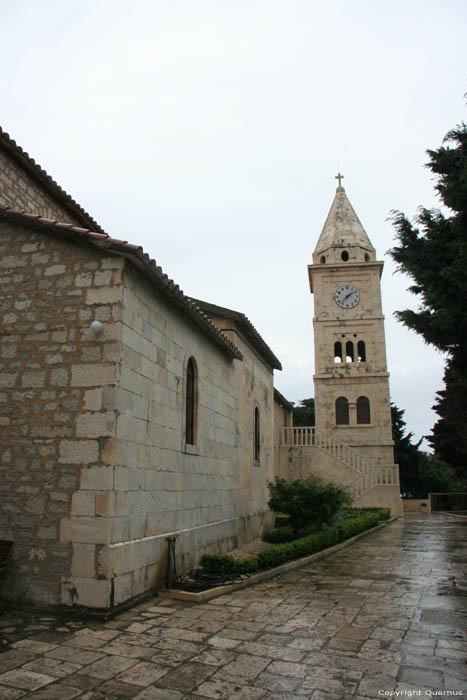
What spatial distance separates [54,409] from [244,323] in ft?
24.4

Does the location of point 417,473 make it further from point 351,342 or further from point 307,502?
point 307,502

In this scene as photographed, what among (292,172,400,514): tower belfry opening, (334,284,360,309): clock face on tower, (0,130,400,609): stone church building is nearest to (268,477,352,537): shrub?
(0,130,400,609): stone church building

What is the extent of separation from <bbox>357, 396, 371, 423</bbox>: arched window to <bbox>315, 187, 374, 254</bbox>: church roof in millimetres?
10252

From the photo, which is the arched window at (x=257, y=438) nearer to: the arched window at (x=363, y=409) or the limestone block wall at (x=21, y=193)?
the limestone block wall at (x=21, y=193)

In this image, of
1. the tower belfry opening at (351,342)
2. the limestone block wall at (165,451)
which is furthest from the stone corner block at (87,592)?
the tower belfry opening at (351,342)

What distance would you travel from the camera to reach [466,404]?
26.2m

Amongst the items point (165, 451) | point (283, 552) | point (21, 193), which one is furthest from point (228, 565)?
point (21, 193)

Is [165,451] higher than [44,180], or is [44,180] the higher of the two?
[44,180]

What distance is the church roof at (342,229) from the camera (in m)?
34.2

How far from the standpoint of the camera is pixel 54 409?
6848mm

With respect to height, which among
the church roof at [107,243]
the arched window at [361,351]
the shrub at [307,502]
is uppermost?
the arched window at [361,351]

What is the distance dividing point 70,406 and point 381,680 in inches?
183

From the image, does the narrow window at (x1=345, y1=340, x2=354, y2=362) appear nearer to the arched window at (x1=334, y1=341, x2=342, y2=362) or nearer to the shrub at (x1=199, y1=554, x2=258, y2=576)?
the arched window at (x1=334, y1=341, x2=342, y2=362)

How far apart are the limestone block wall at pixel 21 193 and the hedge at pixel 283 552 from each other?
816cm
